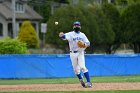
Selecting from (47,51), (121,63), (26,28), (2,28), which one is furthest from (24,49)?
(2,28)

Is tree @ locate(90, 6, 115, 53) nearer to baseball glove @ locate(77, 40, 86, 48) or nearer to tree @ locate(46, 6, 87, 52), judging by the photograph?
tree @ locate(46, 6, 87, 52)

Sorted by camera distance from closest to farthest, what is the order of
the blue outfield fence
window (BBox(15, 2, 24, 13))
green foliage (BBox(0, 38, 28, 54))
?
the blue outfield fence < green foliage (BBox(0, 38, 28, 54)) < window (BBox(15, 2, 24, 13))

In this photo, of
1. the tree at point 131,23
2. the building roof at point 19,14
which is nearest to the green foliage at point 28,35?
the building roof at point 19,14

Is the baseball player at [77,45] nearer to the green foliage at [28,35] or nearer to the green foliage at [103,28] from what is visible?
the green foliage at [103,28]

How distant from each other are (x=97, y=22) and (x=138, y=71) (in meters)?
20.9

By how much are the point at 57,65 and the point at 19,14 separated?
140ft

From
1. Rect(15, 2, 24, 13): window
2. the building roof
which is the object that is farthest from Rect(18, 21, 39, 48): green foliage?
Rect(15, 2, 24, 13): window

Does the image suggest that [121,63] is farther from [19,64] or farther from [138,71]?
[19,64]

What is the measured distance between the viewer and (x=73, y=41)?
14.9m

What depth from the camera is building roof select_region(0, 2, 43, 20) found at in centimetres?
6406

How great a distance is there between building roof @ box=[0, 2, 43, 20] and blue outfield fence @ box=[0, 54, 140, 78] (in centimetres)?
3798

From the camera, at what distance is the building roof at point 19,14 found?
2522 inches

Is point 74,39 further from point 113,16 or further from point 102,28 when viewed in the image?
point 113,16

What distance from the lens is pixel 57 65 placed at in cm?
2552
